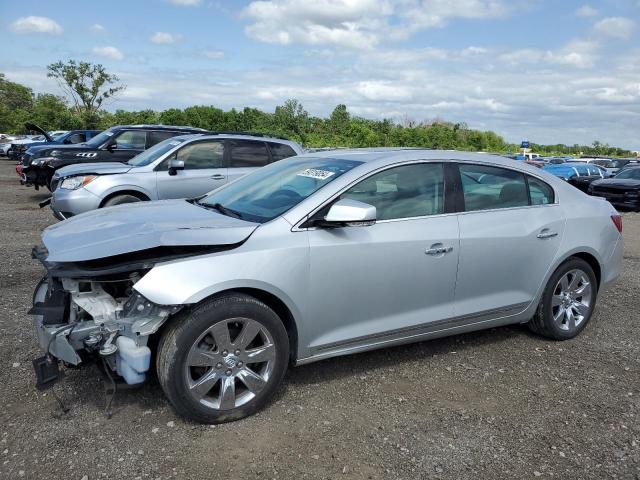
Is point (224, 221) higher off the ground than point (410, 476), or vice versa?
point (224, 221)

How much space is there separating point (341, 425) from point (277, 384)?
1.52 ft

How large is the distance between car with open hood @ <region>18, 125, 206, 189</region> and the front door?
8657mm

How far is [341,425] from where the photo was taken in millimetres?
3398

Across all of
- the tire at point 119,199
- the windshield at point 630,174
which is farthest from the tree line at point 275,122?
the tire at point 119,199

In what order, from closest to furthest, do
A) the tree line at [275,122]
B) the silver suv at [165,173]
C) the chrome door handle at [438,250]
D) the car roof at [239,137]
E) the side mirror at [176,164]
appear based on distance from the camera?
the chrome door handle at [438,250]
the side mirror at [176,164]
the silver suv at [165,173]
the car roof at [239,137]
the tree line at [275,122]

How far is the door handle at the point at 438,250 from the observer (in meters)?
3.93

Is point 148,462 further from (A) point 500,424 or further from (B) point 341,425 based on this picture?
(A) point 500,424

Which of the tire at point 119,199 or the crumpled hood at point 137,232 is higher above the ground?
the crumpled hood at point 137,232

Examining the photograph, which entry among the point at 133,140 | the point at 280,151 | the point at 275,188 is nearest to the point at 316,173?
the point at 275,188

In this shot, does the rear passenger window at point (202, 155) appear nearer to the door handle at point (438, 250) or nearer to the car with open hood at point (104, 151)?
the car with open hood at point (104, 151)

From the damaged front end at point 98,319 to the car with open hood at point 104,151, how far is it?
8915 millimetres

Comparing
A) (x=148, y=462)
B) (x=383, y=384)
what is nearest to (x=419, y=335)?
(x=383, y=384)

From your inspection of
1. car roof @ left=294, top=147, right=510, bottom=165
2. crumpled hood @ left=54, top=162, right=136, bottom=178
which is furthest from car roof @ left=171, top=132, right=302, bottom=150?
car roof @ left=294, top=147, right=510, bottom=165

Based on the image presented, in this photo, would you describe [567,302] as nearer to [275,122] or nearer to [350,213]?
[350,213]
